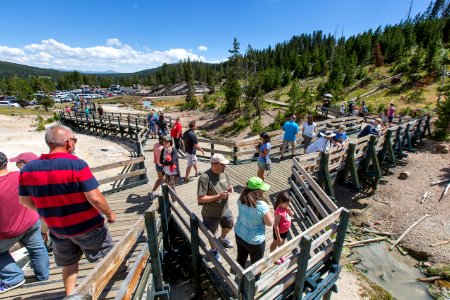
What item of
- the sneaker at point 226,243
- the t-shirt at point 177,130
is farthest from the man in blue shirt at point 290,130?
the sneaker at point 226,243

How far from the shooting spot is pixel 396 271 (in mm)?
9141

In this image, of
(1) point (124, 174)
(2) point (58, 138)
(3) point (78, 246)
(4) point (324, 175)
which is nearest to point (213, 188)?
(3) point (78, 246)

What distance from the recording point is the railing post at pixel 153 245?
412 centimetres

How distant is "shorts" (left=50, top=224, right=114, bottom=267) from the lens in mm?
3215

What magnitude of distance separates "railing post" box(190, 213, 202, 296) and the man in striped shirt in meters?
1.58

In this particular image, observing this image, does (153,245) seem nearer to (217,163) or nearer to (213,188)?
(213,188)

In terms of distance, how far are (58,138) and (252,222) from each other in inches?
117

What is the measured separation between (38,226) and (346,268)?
9.66 metres

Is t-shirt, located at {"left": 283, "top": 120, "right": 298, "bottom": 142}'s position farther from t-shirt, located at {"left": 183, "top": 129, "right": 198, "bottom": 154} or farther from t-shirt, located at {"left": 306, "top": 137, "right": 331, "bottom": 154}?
t-shirt, located at {"left": 183, "top": 129, "right": 198, "bottom": 154}

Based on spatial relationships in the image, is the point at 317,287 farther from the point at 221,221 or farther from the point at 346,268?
the point at 346,268

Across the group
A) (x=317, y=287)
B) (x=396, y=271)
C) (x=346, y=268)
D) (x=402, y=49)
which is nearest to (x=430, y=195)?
(x=396, y=271)

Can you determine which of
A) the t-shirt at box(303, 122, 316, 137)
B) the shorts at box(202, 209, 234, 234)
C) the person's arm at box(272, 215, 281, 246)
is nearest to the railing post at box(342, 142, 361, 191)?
the t-shirt at box(303, 122, 316, 137)

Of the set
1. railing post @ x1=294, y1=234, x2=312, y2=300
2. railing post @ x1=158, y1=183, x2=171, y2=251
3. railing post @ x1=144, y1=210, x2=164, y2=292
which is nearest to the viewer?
railing post @ x1=294, y1=234, x2=312, y2=300

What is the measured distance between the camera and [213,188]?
14.6 ft
